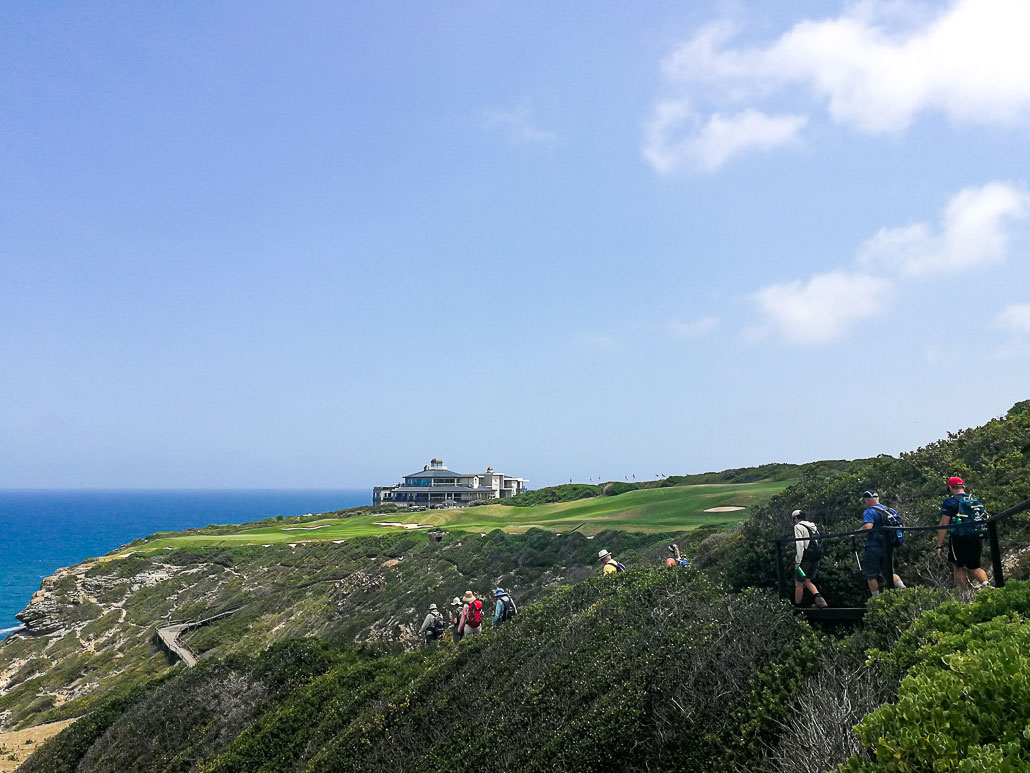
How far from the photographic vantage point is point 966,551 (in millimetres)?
7508

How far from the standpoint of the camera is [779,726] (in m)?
5.74

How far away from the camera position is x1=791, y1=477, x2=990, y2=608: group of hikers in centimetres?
750

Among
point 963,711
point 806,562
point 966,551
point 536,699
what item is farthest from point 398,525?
point 963,711

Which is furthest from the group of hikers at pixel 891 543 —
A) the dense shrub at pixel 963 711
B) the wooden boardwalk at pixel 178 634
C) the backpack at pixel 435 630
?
the wooden boardwalk at pixel 178 634

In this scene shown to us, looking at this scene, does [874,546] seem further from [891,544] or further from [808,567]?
[808,567]

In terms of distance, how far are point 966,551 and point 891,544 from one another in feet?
→ 2.77

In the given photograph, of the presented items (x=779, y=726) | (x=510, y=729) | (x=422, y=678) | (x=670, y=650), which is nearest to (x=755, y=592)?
(x=670, y=650)

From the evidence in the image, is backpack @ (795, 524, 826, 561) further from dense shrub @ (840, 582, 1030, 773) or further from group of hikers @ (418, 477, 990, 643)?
dense shrub @ (840, 582, 1030, 773)

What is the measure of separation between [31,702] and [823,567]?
33.2m

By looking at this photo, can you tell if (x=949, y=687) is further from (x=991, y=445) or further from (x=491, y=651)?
(x=991, y=445)

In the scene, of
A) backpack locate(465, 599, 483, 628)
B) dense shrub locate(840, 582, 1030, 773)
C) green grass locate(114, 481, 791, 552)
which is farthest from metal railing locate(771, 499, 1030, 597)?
green grass locate(114, 481, 791, 552)

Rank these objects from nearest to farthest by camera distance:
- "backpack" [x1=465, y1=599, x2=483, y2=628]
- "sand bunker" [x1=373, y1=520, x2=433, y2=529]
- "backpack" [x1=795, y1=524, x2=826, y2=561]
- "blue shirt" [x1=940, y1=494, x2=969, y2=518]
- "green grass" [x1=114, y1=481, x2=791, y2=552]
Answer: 1. "blue shirt" [x1=940, y1=494, x2=969, y2=518]
2. "backpack" [x1=795, y1=524, x2=826, y2=561]
3. "backpack" [x1=465, y1=599, x2=483, y2=628]
4. "green grass" [x1=114, y1=481, x2=791, y2=552]
5. "sand bunker" [x1=373, y1=520, x2=433, y2=529]

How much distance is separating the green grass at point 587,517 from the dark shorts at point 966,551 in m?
14.7

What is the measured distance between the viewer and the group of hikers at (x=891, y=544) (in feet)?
24.6
